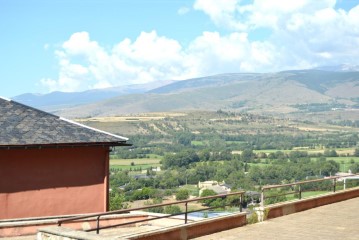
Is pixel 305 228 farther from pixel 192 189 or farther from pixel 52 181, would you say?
pixel 192 189

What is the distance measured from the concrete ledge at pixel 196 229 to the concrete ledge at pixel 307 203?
1.45 m

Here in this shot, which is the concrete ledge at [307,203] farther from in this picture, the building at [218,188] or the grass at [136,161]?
the grass at [136,161]

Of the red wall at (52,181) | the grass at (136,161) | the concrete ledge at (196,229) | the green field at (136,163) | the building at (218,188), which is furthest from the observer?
the grass at (136,161)

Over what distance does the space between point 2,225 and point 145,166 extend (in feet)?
360

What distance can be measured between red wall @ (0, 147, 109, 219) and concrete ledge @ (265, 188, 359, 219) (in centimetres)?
613

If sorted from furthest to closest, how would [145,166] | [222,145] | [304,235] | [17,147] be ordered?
[222,145] → [145,166] → [17,147] → [304,235]

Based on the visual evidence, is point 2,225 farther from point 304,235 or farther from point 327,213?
point 327,213

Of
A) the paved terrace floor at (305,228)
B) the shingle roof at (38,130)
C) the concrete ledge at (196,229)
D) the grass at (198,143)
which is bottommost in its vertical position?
the grass at (198,143)

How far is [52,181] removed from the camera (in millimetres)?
17062

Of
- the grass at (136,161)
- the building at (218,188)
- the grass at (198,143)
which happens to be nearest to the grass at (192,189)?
the building at (218,188)

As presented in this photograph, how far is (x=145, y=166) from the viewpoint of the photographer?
4875 inches

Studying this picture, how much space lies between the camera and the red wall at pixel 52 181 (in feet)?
52.8

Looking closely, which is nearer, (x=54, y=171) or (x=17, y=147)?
(x=17, y=147)

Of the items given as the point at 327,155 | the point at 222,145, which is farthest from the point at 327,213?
the point at 222,145
